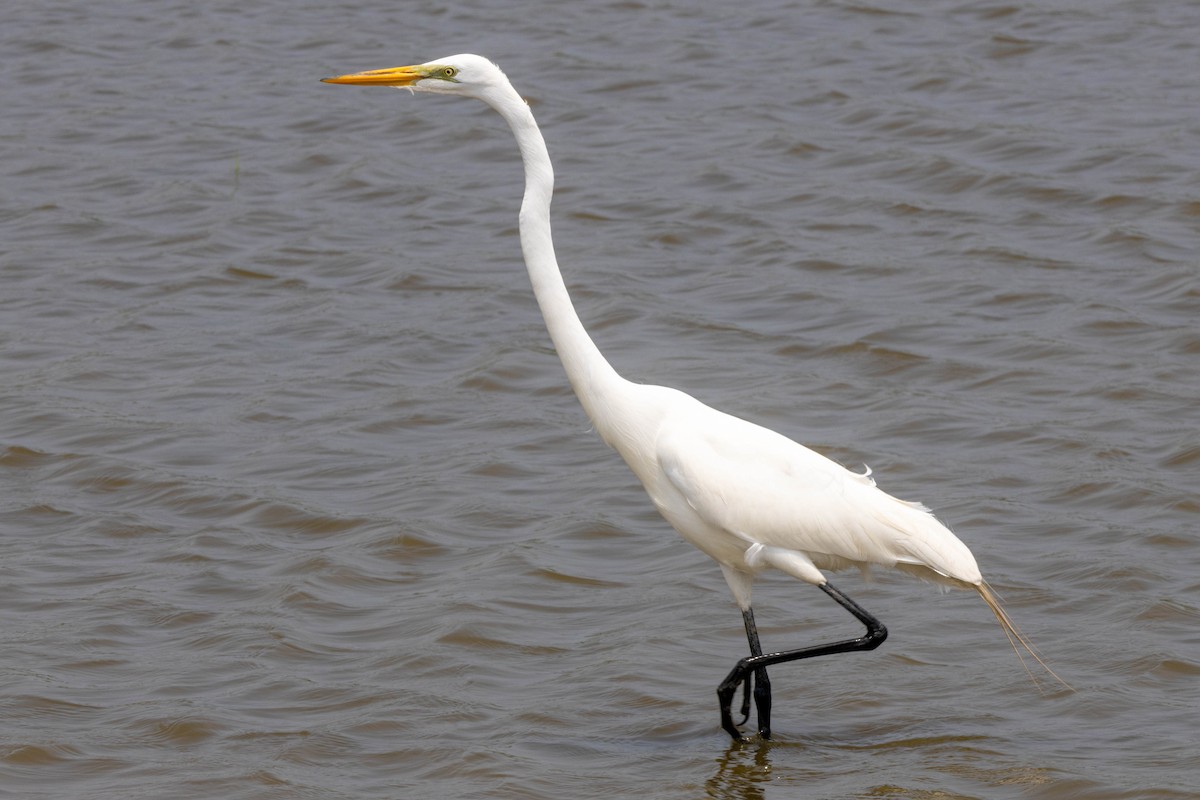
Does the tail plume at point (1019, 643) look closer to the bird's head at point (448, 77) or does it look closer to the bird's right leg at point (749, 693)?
the bird's right leg at point (749, 693)

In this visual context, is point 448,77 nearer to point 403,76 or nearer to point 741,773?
point 403,76

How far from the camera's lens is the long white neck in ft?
16.5

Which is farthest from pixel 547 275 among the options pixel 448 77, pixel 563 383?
pixel 563 383

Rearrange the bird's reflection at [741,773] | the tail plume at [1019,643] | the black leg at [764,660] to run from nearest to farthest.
Result: the bird's reflection at [741,773] < the tail plume at [1019,643] < the black leg at [764,660]

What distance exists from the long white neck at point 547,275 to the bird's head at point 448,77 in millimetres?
50

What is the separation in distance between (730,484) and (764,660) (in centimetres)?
57

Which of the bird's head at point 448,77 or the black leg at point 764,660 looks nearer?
the bird's head at point 448,77

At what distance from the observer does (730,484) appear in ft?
16.6

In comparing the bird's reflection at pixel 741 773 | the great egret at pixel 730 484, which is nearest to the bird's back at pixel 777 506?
the great egret at pixel 730 484

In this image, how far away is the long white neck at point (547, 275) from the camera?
5.02 metres

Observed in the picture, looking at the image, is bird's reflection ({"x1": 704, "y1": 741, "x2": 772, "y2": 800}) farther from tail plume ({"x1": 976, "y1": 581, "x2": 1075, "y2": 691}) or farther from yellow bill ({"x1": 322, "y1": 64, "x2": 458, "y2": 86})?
yellow bill ({"x1": 322, "y1": 64, "x2": 458, "y2": 86})

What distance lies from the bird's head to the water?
190 cm

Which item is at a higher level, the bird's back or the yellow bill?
the yellow bill

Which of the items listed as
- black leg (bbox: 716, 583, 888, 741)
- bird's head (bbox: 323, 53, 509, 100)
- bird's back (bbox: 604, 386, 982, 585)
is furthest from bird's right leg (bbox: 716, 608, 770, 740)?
bird's head (bbox: 323, 53, 509, 100)
